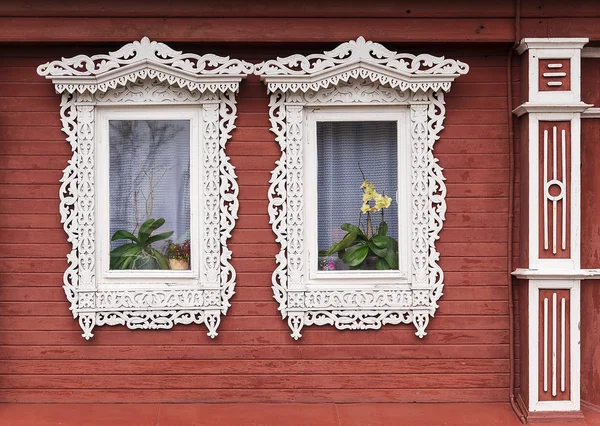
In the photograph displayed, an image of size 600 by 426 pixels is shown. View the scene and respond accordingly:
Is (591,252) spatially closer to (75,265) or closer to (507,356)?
(507,356)

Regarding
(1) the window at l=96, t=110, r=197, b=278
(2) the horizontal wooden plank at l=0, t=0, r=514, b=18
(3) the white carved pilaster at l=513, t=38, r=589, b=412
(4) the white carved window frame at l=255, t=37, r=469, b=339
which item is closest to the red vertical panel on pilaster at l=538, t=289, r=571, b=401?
(3) the white carved pilaster at l=513, t=38, r=589, b=412

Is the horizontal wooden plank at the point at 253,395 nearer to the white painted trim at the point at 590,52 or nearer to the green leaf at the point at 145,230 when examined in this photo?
the green leaf at the point at 145,230

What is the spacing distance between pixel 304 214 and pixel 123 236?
4.67ft

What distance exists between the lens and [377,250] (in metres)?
6.08

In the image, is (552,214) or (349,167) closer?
(552,214)

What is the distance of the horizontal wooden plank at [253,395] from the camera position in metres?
6.00

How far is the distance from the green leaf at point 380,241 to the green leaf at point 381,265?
0.11m

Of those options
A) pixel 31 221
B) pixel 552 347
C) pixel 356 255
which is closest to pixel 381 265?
pixel 356 255

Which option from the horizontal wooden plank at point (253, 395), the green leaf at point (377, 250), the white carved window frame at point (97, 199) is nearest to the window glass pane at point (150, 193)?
the white carved window frame at point (97, 199)

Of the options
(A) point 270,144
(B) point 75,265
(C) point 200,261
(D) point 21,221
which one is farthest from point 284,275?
(D) point 21,221

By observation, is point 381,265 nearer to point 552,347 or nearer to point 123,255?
point 552,347

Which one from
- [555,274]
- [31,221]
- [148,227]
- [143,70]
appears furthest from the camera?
[148,227]

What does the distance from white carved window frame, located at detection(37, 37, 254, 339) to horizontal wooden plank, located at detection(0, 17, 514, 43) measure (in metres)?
0.16

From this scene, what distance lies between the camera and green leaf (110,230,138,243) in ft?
19.9
